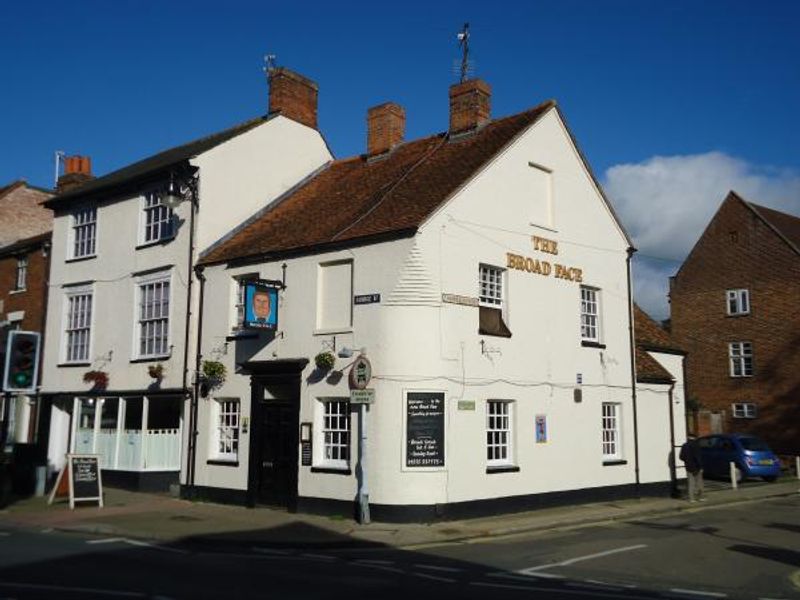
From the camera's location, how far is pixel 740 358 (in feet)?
126

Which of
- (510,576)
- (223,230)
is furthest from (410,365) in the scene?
(223,230)

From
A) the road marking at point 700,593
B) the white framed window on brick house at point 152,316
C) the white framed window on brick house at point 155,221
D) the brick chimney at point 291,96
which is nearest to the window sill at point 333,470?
the white framed window on brick house at point 152,316

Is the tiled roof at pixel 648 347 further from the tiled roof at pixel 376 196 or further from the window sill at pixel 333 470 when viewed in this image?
the window sill at pixel 333 470

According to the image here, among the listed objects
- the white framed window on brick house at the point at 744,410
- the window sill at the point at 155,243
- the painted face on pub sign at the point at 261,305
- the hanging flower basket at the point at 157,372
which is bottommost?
Answer: the white framed window on brick house at the point at 744,410

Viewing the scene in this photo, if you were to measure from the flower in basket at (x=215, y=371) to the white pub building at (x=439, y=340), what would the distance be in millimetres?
141

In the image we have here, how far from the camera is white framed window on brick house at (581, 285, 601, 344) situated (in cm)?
2114

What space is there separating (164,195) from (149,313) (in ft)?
11.2

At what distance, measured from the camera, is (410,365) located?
16.3 metres

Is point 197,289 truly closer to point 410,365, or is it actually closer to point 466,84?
point 410,365

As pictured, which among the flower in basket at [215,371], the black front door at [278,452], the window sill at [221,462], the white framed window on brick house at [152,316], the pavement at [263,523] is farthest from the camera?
the white framed window on brick house at [152,316]

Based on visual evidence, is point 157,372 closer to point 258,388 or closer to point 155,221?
point 258,388

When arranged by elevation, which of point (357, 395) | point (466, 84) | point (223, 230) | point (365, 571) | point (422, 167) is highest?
point (466, 84)

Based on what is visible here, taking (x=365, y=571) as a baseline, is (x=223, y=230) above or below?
above

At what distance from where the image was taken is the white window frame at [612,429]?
2114cm
